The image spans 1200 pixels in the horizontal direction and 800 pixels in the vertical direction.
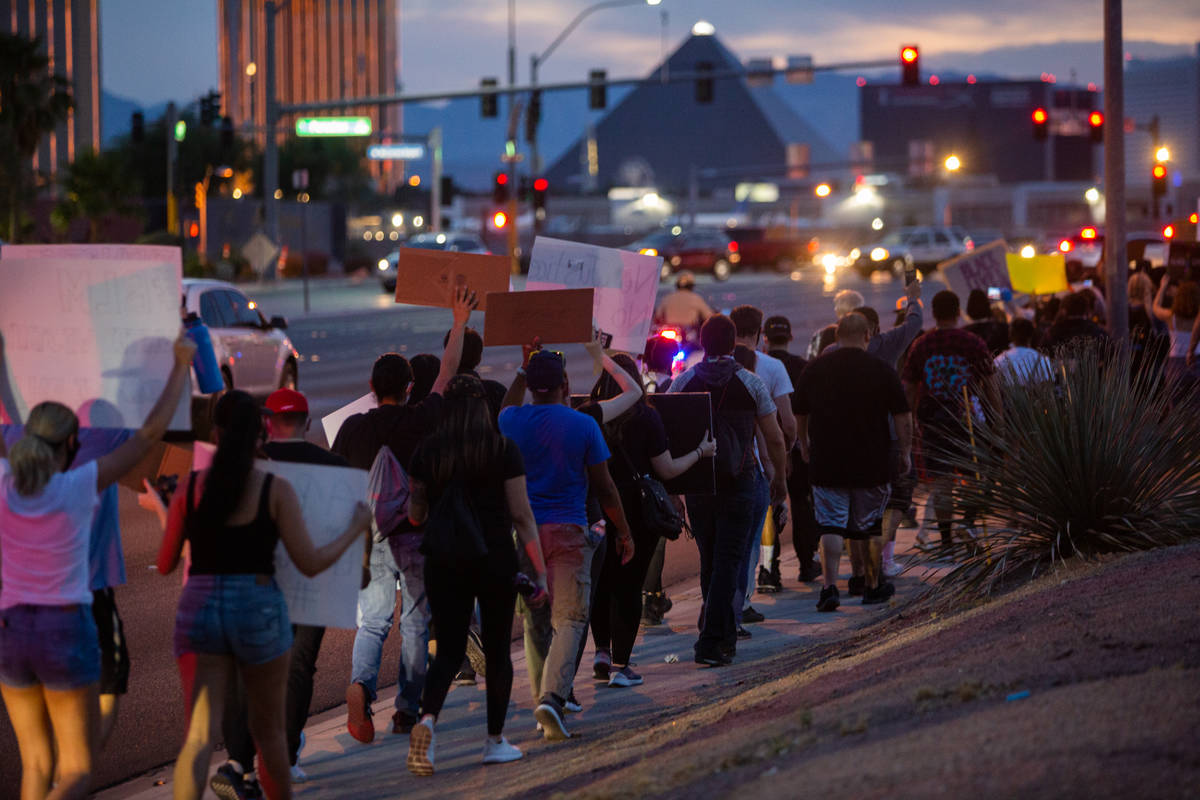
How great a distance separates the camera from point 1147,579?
6895 millimetres

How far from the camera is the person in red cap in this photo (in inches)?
223

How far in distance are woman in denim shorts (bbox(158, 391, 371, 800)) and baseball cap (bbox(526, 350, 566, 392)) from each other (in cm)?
168

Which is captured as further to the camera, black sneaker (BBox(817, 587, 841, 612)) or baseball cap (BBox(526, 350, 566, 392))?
black sneaker (BBox(817, 587, 841, 612))

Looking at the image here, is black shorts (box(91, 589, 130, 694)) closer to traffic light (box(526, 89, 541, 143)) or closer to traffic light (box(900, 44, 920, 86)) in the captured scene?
traffic light (box(900, 44, 920, 86))

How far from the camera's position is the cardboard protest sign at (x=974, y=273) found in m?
14.1

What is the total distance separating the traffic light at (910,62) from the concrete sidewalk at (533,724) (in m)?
28.3

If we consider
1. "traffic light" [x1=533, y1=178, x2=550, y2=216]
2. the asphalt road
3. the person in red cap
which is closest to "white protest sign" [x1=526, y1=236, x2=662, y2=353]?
the asphalt road

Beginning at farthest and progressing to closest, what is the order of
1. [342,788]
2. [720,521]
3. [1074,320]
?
[1074,320] → [720,521] → [342,788]

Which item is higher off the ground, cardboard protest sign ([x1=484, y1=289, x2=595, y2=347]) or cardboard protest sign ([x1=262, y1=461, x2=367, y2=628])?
cardboard protest sign ([x1=484, y1=289, x2=595, y2=347])

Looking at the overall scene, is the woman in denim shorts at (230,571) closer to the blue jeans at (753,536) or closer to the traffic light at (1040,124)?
the blue jeans at (753,536)

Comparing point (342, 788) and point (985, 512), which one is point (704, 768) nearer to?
point (342, 788)

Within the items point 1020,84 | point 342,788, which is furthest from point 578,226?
point 342,788

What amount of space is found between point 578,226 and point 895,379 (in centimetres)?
8608

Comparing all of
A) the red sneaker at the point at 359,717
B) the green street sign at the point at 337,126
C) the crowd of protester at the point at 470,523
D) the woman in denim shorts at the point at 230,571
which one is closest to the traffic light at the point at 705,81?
the green street sign at the point at 337,126
